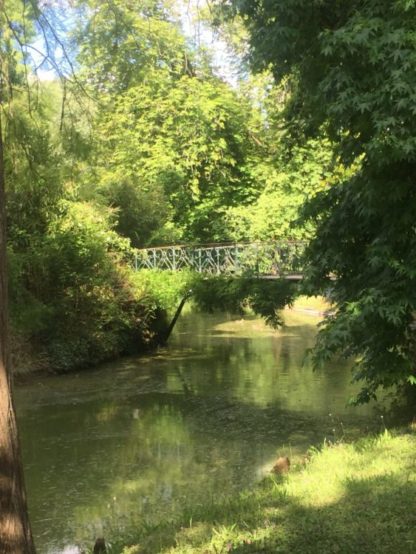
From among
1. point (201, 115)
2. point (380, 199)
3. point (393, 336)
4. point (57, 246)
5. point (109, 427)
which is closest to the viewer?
point (380, 199)

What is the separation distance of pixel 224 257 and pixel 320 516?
13.9 metres

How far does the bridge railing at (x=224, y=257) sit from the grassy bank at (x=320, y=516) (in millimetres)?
9265

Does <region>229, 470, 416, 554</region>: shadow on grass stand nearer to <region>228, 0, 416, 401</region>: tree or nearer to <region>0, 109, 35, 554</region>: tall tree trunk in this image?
<region>0, 109, 35, 554</region>: tall tree trunk

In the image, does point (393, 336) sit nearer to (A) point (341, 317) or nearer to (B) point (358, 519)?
(A) point (341, 317)

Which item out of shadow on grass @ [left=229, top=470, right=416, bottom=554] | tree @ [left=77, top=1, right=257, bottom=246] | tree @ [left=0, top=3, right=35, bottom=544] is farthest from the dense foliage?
shadow on grass @ [left=229, top=470, right=416, bottom=554]

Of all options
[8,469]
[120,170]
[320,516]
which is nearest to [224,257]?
[120,170]

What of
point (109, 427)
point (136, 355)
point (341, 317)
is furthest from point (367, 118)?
point (136, 355)

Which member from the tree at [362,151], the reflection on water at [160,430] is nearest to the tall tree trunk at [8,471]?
the reflection on water at [160,430]

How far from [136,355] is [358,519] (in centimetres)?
1395

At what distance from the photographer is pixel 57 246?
605 inches

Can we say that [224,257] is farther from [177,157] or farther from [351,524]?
[351,524]

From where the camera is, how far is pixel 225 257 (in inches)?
699

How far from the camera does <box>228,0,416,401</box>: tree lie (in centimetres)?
586

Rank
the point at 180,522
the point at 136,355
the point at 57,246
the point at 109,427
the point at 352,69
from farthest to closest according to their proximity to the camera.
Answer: the point at 136,355 < the point at 57,246 < the point at 109,427 < the point at 352,69 < the point at 180,522
